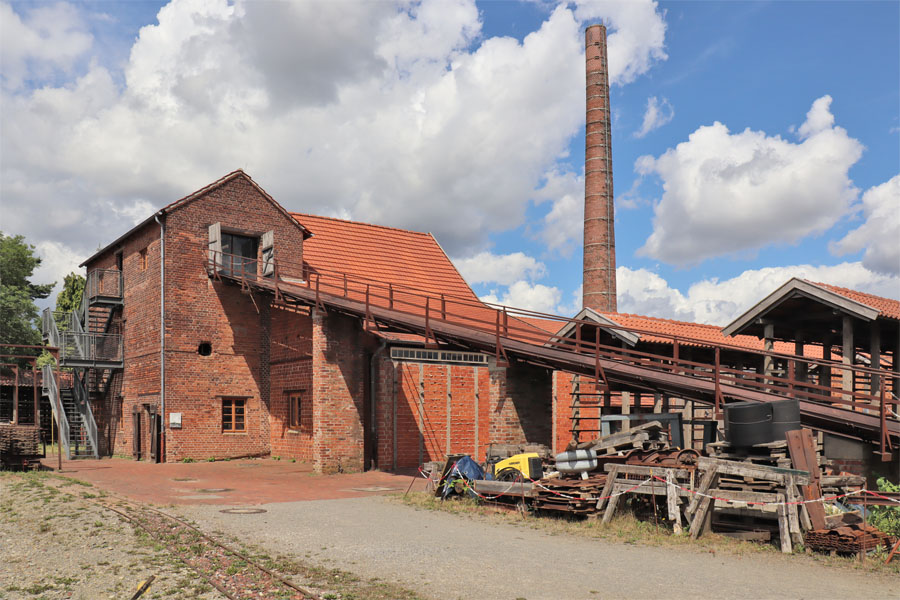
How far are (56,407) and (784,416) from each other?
71.0 ft

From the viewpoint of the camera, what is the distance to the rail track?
7.43 meters

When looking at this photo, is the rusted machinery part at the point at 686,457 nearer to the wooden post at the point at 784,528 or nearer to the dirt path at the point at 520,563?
the wooden post at the point at 784,528

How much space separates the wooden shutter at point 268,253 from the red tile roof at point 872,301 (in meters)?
16.0

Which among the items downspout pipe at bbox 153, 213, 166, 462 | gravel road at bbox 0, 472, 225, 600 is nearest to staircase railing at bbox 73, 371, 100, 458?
downspout pipe at bbox 153, 213, 166, 462

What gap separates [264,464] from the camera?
74.8ft

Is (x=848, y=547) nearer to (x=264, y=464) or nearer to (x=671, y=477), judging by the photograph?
(x=671, y=477)

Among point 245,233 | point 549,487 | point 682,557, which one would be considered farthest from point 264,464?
point 682,557

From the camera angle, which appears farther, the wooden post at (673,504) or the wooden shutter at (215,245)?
the wooden shutter at (215,245)

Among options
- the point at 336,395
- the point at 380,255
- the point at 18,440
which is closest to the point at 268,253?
the point at 380,255

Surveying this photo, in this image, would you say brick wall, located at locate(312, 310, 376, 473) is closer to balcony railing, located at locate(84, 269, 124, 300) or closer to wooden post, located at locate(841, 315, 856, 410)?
balcony railing, located at locate(84, 269, 124, 300)

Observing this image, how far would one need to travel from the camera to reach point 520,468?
13547mm

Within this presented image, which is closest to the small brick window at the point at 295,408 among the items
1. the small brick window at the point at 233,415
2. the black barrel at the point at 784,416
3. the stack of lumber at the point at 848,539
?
the small brick window at the point at 233,415

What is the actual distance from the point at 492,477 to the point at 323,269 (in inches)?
579

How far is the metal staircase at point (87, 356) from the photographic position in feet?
82.6
